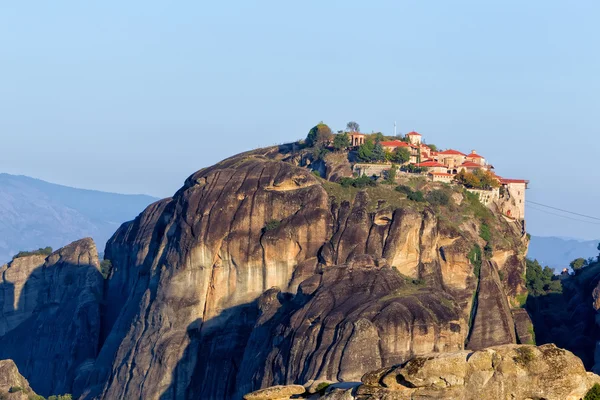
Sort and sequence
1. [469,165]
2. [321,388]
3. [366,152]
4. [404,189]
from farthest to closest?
[469,165] < [366,152] < [404,189] < [321,388]

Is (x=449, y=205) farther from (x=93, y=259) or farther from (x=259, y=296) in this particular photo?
(x=93, y=259)

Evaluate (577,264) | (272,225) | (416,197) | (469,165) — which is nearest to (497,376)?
(272,225)

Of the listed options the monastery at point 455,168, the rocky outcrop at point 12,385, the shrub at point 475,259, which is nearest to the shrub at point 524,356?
the shrub at point 475,259

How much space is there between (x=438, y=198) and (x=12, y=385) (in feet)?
111

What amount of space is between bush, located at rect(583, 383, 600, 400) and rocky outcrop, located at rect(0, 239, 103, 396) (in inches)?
2830

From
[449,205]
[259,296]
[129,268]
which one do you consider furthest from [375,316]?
[129,268]

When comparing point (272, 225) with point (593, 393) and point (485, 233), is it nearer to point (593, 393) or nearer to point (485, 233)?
point (485, 233)

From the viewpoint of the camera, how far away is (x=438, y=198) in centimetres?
12325

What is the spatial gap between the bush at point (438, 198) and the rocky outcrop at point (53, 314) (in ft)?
92.3

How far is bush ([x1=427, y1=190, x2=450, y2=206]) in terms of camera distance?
123 metres

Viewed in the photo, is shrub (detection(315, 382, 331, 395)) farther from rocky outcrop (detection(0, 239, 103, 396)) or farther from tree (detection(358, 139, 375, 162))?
tree (detection(358, 139, 375, 162))

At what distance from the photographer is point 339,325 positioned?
9938 cm

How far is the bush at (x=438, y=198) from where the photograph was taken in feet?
403

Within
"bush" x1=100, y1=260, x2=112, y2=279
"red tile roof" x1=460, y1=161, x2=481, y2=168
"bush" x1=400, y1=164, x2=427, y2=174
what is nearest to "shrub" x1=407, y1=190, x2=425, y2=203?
"bush" x1=400, y1=164, x2=427, y2=174
